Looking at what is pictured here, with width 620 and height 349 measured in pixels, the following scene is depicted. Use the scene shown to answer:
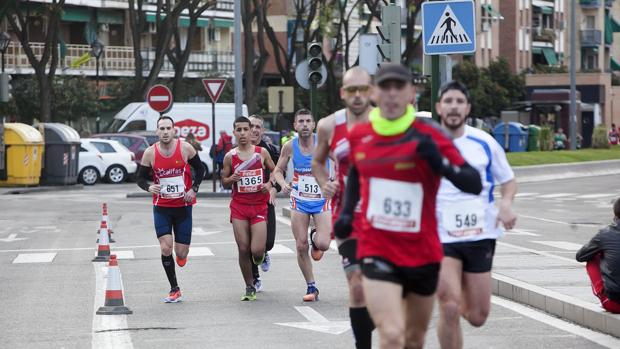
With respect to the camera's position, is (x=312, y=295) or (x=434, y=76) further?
(x=434, y=76)

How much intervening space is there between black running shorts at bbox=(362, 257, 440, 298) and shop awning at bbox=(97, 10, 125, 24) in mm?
66484

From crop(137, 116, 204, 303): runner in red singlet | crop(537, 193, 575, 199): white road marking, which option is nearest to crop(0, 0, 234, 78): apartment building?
A: crop(537, 193, 575, 199): white road marking

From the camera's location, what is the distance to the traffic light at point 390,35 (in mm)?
21125

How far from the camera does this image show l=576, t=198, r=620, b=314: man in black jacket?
11.4 m

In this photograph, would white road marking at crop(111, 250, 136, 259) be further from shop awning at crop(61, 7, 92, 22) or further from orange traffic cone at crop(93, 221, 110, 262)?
shop awning at crop(61, 7, 92, 22)

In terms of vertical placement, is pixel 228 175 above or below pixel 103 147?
above

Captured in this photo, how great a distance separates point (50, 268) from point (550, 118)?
6216cm

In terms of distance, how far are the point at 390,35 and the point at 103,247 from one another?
5.23 m

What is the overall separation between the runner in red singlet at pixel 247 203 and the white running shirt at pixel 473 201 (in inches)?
205

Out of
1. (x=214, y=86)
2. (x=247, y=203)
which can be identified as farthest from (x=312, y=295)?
(x=214, y=86)

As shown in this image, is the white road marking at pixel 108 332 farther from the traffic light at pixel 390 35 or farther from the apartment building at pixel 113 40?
the apartment building at pixel 113 40

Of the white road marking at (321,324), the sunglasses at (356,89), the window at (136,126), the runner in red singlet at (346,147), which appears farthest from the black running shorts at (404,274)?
the window at (136,126)

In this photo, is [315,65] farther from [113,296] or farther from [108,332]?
[108,332]

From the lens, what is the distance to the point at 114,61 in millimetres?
73625
